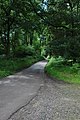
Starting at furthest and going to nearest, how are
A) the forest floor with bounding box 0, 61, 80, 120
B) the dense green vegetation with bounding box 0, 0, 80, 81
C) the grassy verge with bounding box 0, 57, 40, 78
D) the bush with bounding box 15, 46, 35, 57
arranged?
the bush with bounding box 15, 46, 35, 57 < the dense green vegetation with bounding box 0, 0, 80, 81 < the grassy verge with bounding box 0, 57, 40, 78 < the forest floor with bounding box 0, 61, 80, 120

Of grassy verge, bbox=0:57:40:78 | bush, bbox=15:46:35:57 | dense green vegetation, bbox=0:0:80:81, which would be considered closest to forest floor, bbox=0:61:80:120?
grassy verge, bbox=0:57:40:78

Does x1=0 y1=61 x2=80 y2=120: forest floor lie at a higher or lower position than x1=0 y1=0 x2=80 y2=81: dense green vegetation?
lower

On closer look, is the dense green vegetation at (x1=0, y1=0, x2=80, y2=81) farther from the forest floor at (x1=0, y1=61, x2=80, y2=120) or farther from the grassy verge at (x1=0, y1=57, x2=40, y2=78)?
the forest floor at (x1=0, y1=61, x2=80, y2=120)

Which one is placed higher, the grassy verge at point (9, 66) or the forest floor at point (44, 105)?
the grassy verge at point (9, 66)

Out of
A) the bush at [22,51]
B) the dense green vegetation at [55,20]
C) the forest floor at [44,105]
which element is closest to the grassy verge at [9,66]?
the dense green vegetation at [55,20]

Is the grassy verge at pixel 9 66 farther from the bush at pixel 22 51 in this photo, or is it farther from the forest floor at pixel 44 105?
the bush at pixel 22 51

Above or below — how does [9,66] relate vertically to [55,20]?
below

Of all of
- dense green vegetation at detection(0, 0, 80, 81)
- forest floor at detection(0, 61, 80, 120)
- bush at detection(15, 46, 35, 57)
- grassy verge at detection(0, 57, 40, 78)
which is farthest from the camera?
bush at detection(15, 46, 35, 57)

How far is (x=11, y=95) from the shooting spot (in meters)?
11.0

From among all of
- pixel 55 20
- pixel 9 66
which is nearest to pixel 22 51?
pixel 9 66

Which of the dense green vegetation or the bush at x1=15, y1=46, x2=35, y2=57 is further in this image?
the bush at x1=15, y1=46, x2=35, y2=57

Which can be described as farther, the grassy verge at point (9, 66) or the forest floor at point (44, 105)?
the grassy verge at point (9, 66)

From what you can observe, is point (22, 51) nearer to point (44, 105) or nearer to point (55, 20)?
point (55, 20)

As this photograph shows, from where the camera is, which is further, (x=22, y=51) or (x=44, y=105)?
(x=22, y=51)
